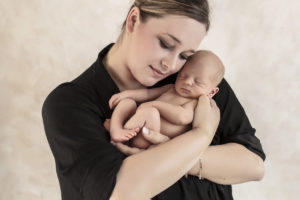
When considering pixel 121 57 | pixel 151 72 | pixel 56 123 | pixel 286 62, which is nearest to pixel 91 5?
pixel 121 57

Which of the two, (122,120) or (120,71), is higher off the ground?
(120,71)

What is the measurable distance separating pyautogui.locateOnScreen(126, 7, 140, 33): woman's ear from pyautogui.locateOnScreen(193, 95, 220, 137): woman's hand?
31 cm

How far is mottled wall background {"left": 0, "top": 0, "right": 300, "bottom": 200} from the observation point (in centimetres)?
164

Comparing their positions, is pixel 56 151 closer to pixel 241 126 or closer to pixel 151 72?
pixel 151 72

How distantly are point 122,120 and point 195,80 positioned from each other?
272 millimetres

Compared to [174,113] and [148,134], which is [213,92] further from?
[148,134]

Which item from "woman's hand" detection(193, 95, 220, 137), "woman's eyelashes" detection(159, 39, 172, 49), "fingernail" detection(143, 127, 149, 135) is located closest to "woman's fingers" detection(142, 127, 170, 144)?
"fingernail" detection(143, 127, 149, 135)

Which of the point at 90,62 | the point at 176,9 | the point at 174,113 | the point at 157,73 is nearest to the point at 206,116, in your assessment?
the point at 174,113

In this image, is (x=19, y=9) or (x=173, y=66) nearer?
(x=173, y=66)

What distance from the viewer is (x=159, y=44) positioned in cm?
105

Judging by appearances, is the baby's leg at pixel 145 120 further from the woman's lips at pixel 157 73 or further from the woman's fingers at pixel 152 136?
the woman's lips at pixel 157 73

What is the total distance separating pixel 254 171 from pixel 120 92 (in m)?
0.49

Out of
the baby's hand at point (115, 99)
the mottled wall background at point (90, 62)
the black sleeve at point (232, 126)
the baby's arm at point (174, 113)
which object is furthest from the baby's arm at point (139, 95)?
the mottled wall background at point (90, 62)

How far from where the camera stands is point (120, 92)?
3.80 feet
